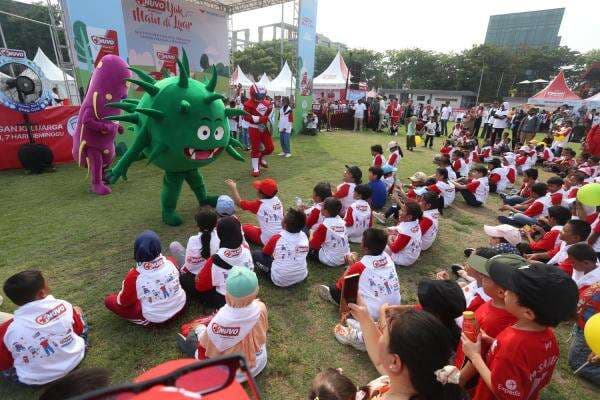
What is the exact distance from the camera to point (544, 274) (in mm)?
1682

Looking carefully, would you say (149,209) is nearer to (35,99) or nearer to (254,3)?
(35,99)

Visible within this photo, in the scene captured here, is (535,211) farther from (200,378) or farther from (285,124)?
(285,124)

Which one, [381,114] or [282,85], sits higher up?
[282,85]

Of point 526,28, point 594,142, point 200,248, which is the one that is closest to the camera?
point 200,248

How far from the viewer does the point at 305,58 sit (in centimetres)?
1391

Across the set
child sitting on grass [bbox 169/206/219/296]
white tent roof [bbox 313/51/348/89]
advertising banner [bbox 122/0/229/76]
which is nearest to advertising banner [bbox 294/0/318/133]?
advertising banner [bbox 122/0/229/76]

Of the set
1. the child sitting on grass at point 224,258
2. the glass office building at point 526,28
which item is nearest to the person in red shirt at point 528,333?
the child sitting on grass at point 224,258

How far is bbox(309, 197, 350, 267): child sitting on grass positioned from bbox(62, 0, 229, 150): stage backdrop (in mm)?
5753

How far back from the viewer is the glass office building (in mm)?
78375

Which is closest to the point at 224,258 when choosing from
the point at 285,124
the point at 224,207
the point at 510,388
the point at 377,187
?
the point at 224,207

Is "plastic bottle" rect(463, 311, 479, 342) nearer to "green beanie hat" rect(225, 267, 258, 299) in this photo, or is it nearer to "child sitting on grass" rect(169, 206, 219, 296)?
"green beanie hat" rect(225, 267, 258, 299)

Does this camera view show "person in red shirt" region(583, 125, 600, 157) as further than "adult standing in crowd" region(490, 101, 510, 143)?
No

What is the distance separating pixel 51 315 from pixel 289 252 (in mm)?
2171

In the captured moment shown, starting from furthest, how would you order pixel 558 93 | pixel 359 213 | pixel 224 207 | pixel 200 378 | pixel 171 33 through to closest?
1. pixel 558 93
2. pixel 171 33
3. pixel 359 213
4. pixel 224 207
5. pixel 200 378
